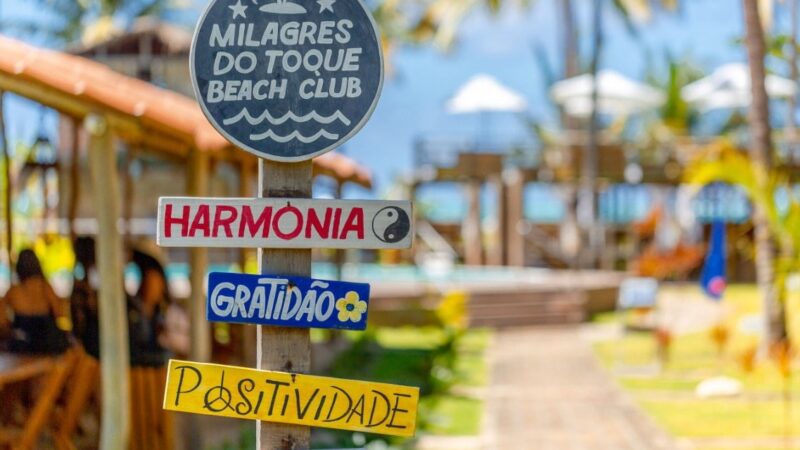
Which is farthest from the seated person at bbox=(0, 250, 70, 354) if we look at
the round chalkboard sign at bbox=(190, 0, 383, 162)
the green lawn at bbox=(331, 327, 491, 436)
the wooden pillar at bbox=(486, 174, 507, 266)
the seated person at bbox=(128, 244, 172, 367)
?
the wooden pillar at bbox=(486, 174, 507, 266)

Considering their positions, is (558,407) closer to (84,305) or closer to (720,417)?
(720,417)

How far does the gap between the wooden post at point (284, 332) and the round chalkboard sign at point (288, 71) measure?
0.10m

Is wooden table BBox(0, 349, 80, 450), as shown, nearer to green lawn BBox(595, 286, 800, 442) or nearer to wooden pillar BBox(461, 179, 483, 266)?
green lawn BBox(595, 286, 800, 442)

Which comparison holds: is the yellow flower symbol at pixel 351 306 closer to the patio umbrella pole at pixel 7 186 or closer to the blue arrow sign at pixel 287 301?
the blue arrow sign at pixel 287 301

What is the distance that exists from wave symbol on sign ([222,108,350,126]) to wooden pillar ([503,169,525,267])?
2862 centimetres

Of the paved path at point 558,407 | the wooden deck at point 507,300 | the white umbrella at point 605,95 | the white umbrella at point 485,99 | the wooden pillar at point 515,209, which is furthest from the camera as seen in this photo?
the white umbrella at point 605,95

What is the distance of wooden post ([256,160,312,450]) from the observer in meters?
5.14

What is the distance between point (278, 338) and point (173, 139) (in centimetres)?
488

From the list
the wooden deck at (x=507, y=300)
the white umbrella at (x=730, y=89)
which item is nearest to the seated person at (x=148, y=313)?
the wooden deck at (x=507, y=300)

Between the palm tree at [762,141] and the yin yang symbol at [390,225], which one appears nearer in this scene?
the yin yang symbol at [390,225]

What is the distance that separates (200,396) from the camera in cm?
509

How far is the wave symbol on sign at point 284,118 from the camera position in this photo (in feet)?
16.6

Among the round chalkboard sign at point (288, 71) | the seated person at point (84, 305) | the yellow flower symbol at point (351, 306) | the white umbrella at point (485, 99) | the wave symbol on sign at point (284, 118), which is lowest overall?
the seated person at point (84, 305)

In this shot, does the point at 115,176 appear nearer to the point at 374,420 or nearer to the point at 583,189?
the point at 374,420
